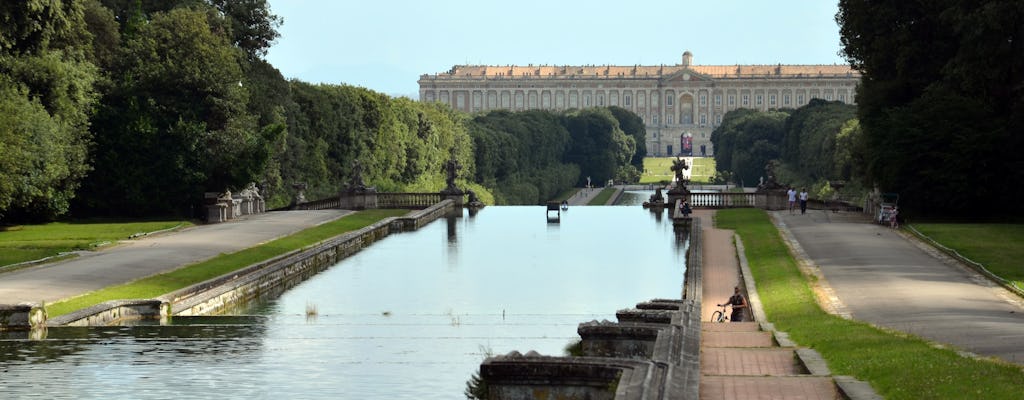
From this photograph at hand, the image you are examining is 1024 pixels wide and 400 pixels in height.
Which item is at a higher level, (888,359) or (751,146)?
(751,146)

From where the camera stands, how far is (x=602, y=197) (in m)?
121

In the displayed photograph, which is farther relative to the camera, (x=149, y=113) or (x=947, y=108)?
(x=149, y=113)

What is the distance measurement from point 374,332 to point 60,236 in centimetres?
2264

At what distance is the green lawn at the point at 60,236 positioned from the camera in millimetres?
41281

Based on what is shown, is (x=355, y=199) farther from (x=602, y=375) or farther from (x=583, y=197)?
(x=602, y=375)

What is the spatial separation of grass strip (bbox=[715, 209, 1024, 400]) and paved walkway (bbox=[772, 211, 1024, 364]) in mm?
719

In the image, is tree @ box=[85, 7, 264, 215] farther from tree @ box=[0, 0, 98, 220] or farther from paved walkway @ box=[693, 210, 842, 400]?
paved walkway @ box=[693, 210, 842, 400]

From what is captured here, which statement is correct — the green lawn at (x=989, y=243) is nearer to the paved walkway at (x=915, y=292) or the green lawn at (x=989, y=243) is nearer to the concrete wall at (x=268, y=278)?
the paved walkway at (x=915, y=292)

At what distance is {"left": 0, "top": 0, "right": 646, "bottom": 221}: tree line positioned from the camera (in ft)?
166

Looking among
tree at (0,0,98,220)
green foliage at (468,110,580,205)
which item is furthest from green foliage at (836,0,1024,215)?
green foliage at (468,110,580,205)

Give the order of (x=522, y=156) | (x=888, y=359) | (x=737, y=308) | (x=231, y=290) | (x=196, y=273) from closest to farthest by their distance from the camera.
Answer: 1. (x=888, y=359)
2. (x=737, y=308)
3. (x=231, y=290)
4. (x=196, y=273)
5. (x=522, y=156)

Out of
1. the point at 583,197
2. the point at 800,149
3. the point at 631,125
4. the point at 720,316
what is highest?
the point at 631,125

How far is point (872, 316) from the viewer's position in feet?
88.7

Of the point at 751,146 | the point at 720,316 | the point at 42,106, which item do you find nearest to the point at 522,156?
the point at 751,146
